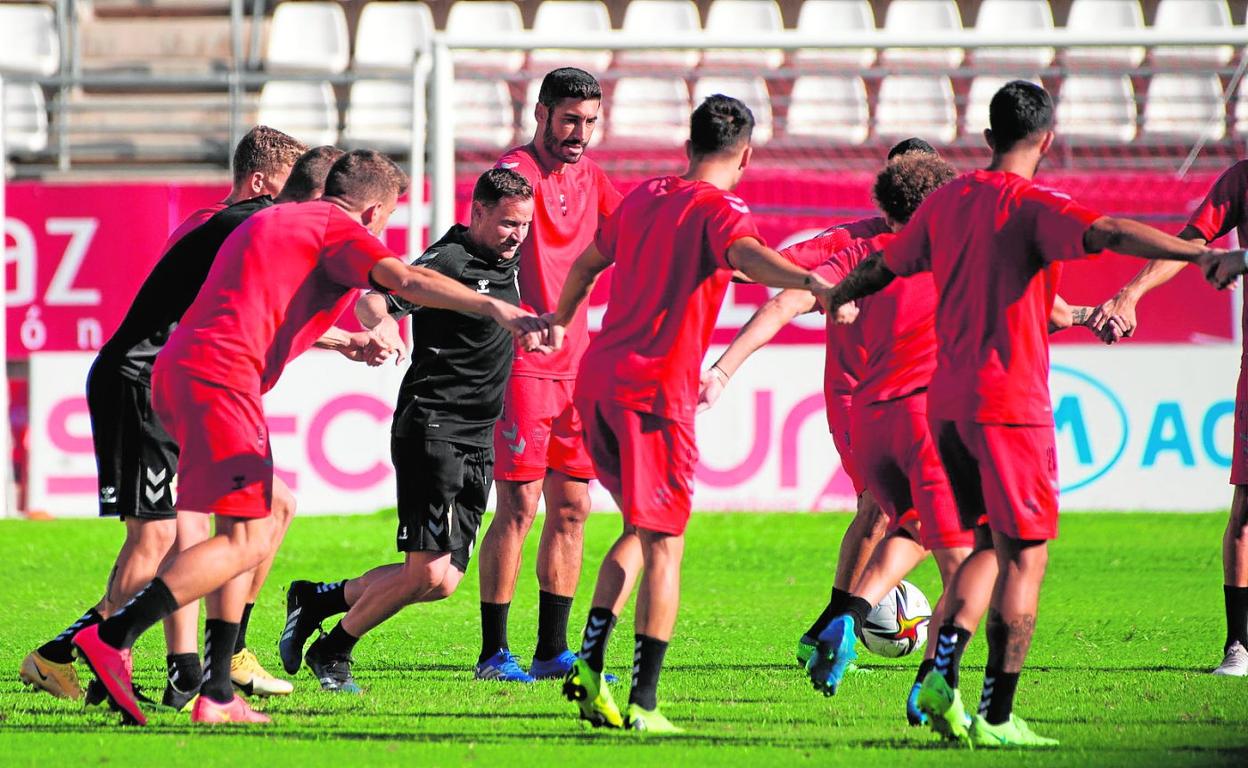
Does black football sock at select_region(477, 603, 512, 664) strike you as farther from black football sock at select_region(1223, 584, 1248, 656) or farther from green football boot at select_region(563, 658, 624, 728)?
black football sock at select_region(1223, 584, 1248, 656)

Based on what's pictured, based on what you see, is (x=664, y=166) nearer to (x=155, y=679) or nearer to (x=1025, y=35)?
(x=1025, y=35)

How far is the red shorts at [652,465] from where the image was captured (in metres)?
5.18

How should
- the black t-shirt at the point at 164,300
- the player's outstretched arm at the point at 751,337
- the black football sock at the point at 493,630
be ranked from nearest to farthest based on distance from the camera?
1. the player's outstretched arm at the point at 751,337
2. the black t-shirt at the point at 164,300
3. the black football sock at the point at 493,630

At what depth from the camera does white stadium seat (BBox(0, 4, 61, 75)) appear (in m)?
17.2

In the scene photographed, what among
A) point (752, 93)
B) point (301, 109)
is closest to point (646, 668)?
point (752, 93)

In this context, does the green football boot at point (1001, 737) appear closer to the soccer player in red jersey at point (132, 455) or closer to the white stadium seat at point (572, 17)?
the soccer player in red jersey at point (132, 455)

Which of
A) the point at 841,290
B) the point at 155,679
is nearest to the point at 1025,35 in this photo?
the point at 841,290

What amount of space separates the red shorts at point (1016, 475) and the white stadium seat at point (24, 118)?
1314 centimetres

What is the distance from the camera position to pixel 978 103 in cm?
1595

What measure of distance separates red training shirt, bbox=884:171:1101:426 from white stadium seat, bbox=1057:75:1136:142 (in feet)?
32.3

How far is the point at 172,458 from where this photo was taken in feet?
19.8

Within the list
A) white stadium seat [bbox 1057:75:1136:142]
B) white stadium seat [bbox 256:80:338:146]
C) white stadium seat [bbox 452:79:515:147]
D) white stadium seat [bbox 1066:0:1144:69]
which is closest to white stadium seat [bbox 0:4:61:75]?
white stadium seat [bbox 256:80:338:146]

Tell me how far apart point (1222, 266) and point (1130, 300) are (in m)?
1.52

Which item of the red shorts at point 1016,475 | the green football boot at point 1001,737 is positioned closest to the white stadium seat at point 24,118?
the red shorts at point 1016,475
